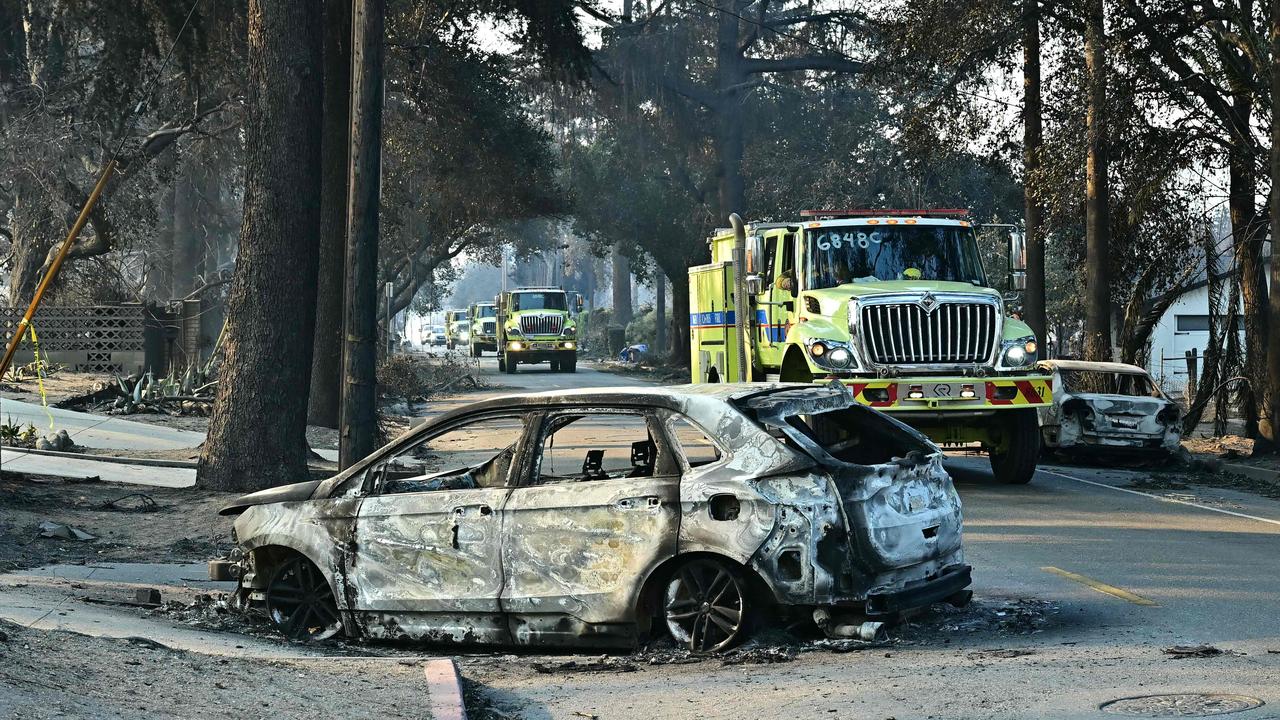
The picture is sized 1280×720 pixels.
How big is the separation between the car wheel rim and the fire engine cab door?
31.7 feet

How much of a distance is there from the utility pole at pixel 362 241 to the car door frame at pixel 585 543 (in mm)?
5595

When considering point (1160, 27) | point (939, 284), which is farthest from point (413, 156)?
point (939, 284)

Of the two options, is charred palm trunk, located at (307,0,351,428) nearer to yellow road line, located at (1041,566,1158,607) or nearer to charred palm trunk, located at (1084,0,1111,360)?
charred palm trunk, located at (1084,0,1111,360)

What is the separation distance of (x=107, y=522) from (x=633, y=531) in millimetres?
7406

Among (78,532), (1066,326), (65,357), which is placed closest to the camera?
(78,532)

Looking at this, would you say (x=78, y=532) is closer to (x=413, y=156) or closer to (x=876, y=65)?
(x=876, y=65)

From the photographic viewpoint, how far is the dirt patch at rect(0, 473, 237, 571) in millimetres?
12125

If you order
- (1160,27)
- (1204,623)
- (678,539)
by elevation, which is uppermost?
(1160,27)

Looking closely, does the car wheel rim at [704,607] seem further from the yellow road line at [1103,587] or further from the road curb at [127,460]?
the road curb at [127,460]

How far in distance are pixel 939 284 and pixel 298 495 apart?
381 inches

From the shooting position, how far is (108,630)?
27.7 feet

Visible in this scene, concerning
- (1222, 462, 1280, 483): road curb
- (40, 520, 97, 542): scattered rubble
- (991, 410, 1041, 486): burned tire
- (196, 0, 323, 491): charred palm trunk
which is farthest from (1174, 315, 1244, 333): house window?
(40, 520, 97, 542): scattered rubble

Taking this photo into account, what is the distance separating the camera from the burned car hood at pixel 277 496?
9195mm

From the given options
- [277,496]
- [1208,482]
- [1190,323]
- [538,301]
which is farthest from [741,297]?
[1190,323]
